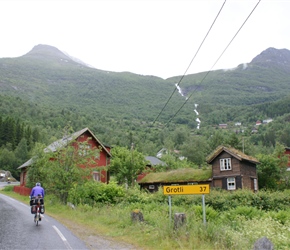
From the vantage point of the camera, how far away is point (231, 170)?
139ft

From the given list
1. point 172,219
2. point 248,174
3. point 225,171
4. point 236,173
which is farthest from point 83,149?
point 248,174

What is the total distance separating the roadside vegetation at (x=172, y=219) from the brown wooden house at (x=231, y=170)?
58.5 feet

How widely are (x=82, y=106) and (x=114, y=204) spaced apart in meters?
178

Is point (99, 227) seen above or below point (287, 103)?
below

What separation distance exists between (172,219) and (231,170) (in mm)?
31556

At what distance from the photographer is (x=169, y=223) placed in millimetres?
11281

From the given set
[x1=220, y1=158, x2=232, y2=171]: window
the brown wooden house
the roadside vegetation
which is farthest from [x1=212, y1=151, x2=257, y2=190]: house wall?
the roadside vegetation

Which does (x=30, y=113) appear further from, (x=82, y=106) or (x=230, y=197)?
(x=230, y=197)

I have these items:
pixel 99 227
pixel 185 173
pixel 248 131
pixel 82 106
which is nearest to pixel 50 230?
pixel 99 227

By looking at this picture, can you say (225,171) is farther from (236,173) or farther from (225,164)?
(236,173)

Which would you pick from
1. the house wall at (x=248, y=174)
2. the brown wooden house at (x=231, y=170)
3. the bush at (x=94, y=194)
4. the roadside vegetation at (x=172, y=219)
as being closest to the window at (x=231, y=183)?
the brown wooden house at (x=231, y=170)

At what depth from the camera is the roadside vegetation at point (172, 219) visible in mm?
9930

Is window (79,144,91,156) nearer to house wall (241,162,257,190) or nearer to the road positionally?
the road

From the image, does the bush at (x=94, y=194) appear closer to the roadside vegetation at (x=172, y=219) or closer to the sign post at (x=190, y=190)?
the roadside vegetation at (x=172, y=219)
